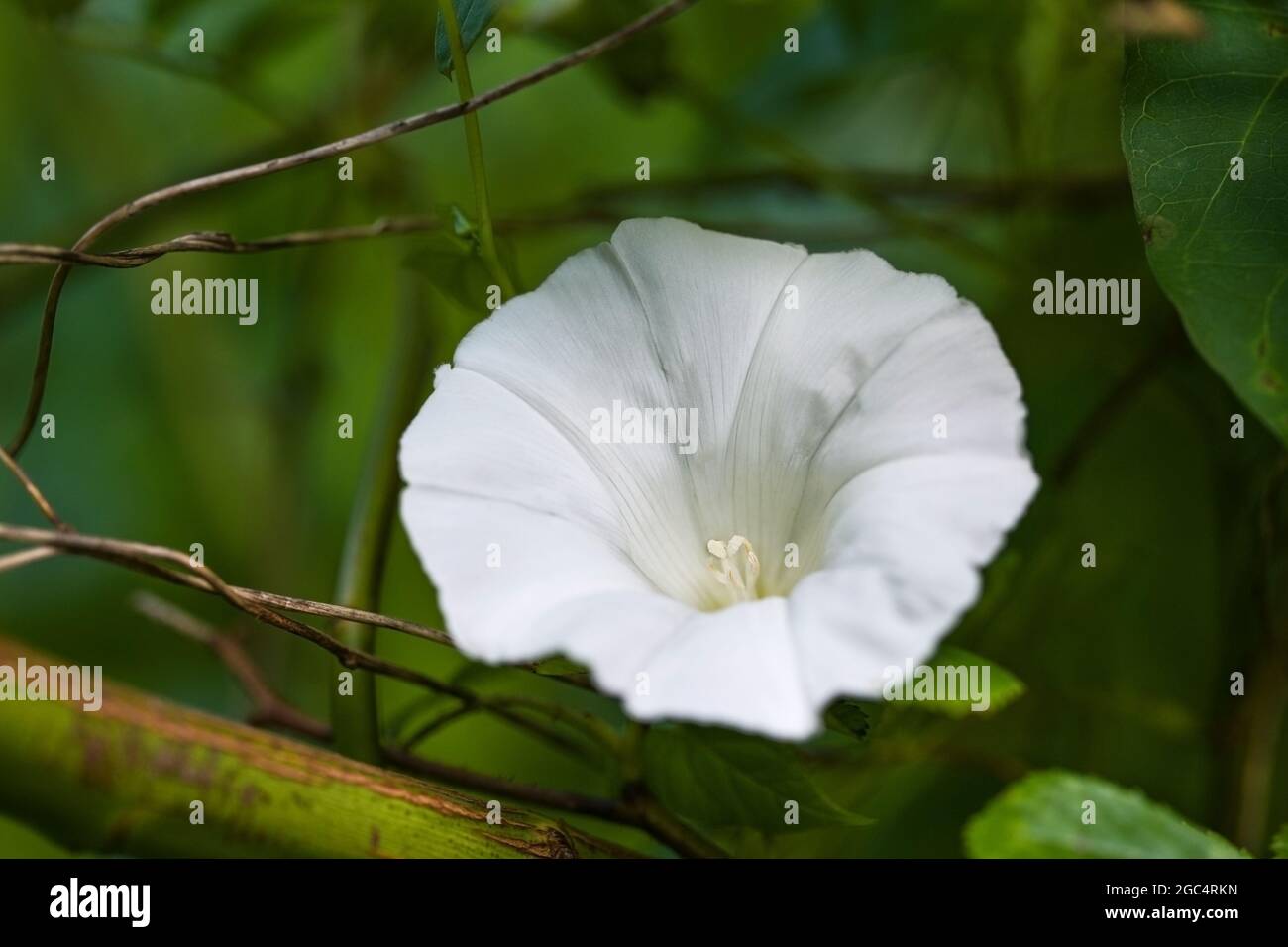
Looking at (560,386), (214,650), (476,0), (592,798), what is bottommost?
(592,798)

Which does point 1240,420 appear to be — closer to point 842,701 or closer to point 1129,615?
point 1129,615

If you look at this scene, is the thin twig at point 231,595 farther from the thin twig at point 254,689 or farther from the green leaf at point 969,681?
the green leaf at point 969,681

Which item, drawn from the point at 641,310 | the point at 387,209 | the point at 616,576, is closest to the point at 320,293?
the point at 387,209

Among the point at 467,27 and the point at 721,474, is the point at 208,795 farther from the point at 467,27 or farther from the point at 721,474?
the point at 467,27

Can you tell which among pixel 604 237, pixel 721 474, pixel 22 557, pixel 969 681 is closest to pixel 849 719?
pixel 969 681

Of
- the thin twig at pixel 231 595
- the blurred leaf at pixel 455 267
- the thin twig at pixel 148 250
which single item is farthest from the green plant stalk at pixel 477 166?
the thin twig at pixel 231 595

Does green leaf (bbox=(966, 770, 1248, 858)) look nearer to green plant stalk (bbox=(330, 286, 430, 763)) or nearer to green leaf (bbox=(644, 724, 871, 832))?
green leaf (bbox=(644, 724, 871, 832))
